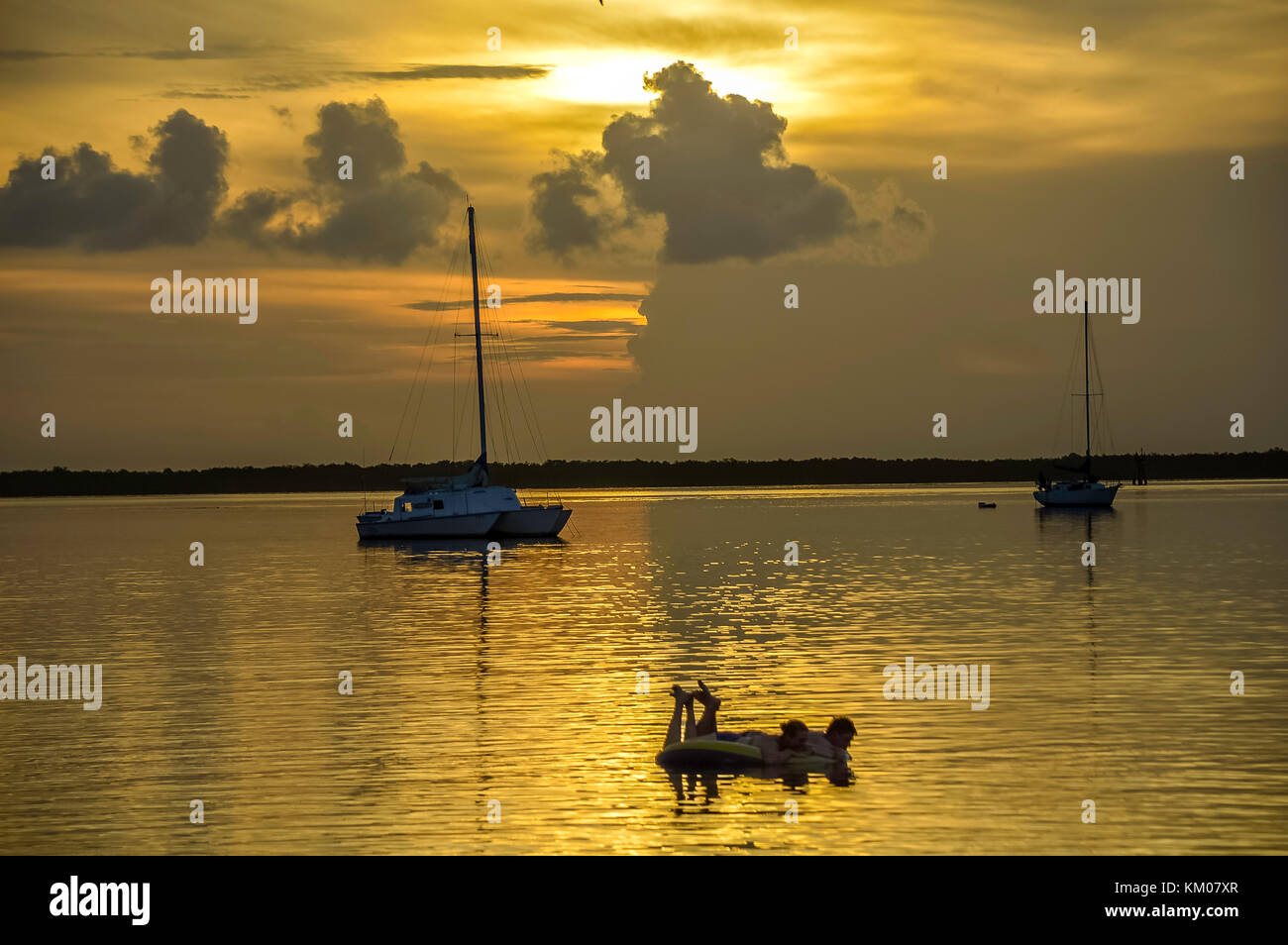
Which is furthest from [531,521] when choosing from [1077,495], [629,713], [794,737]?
[794,737]

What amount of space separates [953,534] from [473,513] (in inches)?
1493

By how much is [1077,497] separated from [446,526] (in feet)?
270

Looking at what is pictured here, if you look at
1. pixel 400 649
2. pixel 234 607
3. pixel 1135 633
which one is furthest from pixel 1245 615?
pixel 234 607

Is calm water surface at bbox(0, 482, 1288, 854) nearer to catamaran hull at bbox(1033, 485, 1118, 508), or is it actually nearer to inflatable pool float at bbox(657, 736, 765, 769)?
inflatable pool float at bbox(657, 736, 765, 769)

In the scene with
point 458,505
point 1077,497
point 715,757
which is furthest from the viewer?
point 1077,497

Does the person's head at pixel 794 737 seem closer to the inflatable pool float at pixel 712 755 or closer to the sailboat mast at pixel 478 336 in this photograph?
the inflatable pool float at pixel 712 755

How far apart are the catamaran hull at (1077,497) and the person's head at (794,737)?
13411 cm

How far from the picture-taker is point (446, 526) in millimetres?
95625

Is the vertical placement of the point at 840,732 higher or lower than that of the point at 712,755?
higher

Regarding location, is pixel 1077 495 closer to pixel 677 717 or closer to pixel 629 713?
pixel 629 713

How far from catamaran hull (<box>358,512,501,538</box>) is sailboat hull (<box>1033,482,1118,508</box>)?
247 feet

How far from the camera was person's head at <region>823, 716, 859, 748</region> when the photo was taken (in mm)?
21781

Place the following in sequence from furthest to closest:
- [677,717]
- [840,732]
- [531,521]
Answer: [531,521] < [677,717] < [840,732]
